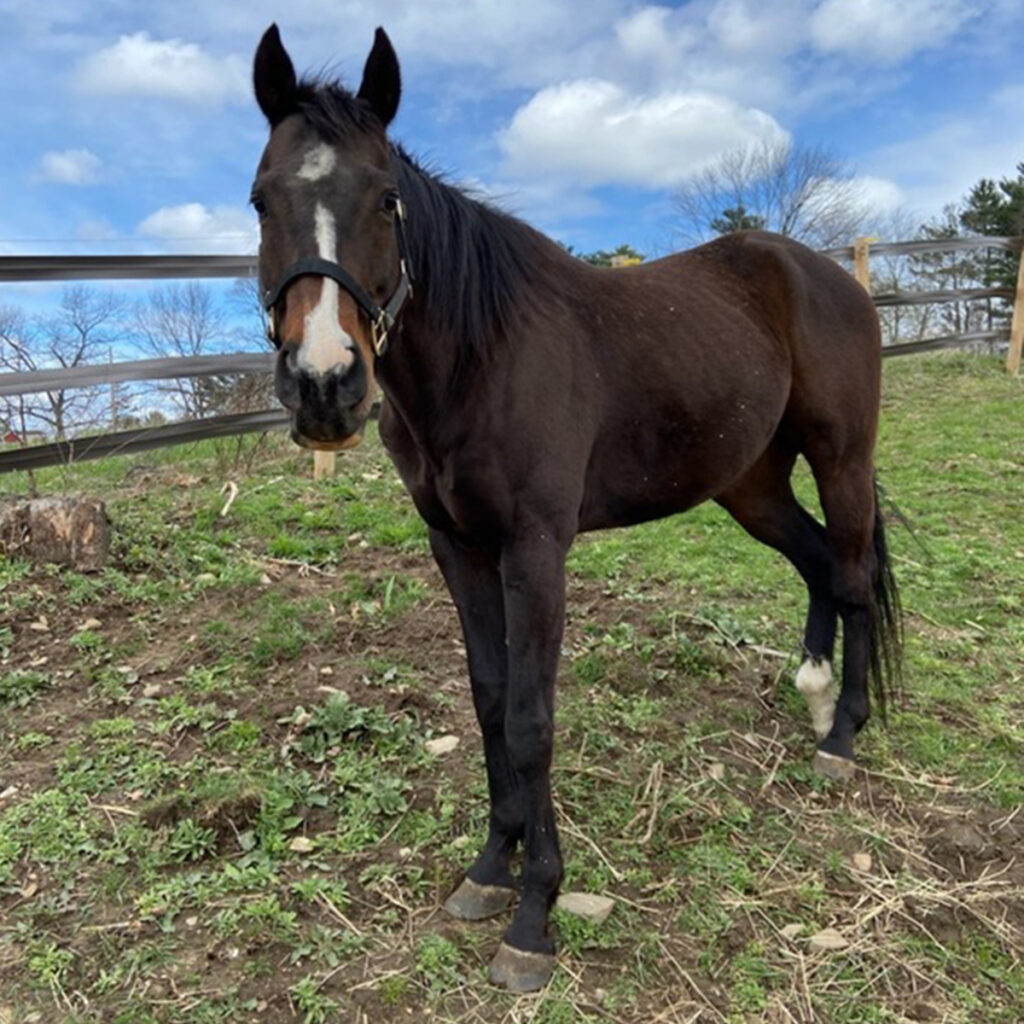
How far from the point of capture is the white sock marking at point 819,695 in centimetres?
317

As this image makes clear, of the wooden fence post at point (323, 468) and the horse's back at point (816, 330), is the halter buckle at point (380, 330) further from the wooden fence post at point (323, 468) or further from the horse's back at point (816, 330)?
the wooden fence post at point (323, 468)

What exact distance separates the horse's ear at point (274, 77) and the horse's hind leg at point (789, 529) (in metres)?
2.20

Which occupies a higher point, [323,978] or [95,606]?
[95,606]

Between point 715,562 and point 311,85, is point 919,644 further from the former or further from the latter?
point 311,85

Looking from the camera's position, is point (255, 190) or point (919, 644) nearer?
point (255, 190)

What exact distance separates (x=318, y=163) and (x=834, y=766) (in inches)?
102

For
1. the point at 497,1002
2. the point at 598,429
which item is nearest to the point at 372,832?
the point at 497,1002

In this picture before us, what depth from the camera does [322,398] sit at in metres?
1.62

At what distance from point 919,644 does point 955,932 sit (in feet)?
6.36

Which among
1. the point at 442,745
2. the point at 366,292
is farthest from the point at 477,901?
the point at 366,292

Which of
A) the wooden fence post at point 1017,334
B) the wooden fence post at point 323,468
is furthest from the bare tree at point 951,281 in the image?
the wooden fence post at point 323,468

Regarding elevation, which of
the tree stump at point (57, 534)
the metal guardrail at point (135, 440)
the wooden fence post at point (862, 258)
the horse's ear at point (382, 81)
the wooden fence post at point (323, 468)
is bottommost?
the tree stump at point (57, 534)

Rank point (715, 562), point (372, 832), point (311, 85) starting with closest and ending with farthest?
point (311, 85) < point (372, 832) < point (715, 562)

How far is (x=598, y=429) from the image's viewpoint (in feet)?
7.88
